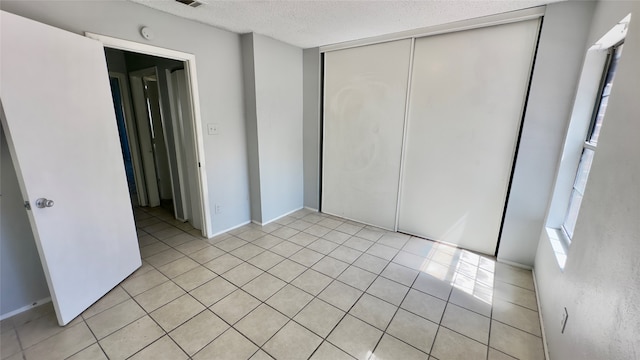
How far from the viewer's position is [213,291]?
7.18ft

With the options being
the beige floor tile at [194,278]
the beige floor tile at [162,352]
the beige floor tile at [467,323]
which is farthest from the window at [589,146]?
the beige floor tile at [194,278]

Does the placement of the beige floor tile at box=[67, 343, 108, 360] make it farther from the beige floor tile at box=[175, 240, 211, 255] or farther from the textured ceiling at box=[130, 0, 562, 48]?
the textured ceiling at box=[130, 0, 562, 48]

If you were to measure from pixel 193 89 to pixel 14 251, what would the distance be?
1929 millimetres

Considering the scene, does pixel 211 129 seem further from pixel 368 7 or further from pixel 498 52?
A: pixel 498 52

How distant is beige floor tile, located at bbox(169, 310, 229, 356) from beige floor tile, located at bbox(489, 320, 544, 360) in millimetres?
1870

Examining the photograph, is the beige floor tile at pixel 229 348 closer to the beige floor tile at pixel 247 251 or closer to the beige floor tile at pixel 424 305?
the beige floor tile at pixel 247 251

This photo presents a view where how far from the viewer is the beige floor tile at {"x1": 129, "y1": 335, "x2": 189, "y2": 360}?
158 centimetres

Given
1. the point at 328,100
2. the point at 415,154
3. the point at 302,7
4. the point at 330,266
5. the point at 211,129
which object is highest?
the point at 302,7

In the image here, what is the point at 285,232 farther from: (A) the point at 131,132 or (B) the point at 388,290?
(A) the point at 131,132

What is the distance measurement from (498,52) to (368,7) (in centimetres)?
132

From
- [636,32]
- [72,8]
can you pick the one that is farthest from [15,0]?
[636,32]

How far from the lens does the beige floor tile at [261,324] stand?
68.8 inches

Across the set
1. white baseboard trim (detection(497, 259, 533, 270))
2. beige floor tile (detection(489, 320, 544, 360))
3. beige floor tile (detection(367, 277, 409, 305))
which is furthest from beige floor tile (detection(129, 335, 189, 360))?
white baseboard trim (detection(497, 259, 533, 270))

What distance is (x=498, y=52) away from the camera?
241cm
